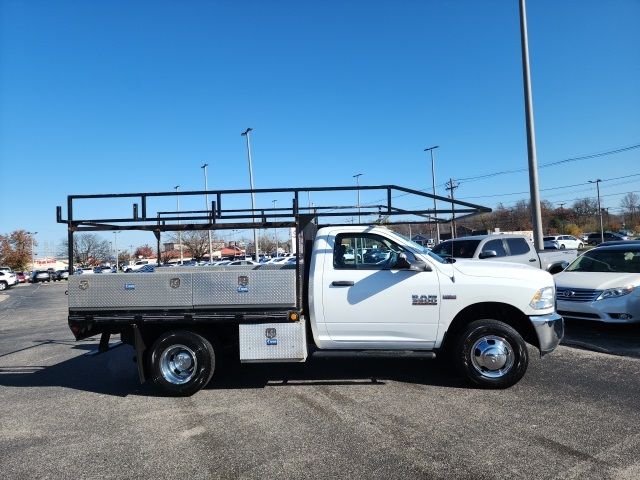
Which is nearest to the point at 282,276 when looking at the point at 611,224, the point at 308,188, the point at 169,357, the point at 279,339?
the point at 279,339

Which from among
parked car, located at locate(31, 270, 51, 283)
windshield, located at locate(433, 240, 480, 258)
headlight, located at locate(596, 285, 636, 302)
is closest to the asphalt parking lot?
headlight, located at locate(596, 285, 636, 302)

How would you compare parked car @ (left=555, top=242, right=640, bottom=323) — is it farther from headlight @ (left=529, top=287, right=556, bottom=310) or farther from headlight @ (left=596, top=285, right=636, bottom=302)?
headlight @ (left=529, top=287, right=556, bottom=310)

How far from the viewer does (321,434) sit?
14.8ft

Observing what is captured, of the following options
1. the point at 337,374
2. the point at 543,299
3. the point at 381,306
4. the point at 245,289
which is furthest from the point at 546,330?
the point at 245,289

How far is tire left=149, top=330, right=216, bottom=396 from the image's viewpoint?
583 centimetres

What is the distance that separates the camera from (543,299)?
5727mm

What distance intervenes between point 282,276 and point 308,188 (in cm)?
115

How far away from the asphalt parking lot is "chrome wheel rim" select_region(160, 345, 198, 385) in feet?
0.90

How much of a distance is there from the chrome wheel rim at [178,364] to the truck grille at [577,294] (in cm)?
675

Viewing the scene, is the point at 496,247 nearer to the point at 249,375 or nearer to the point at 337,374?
the point at 337,374

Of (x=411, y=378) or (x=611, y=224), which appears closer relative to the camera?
(x=411, y=378)

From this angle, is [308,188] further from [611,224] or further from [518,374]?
[611,224]

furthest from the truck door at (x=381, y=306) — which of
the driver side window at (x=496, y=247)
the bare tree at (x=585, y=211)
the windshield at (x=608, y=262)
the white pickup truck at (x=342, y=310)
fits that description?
the bare tree at (x=585, y=211)

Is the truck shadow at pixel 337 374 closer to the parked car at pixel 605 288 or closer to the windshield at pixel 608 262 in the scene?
the parked car at pixel 605 288
